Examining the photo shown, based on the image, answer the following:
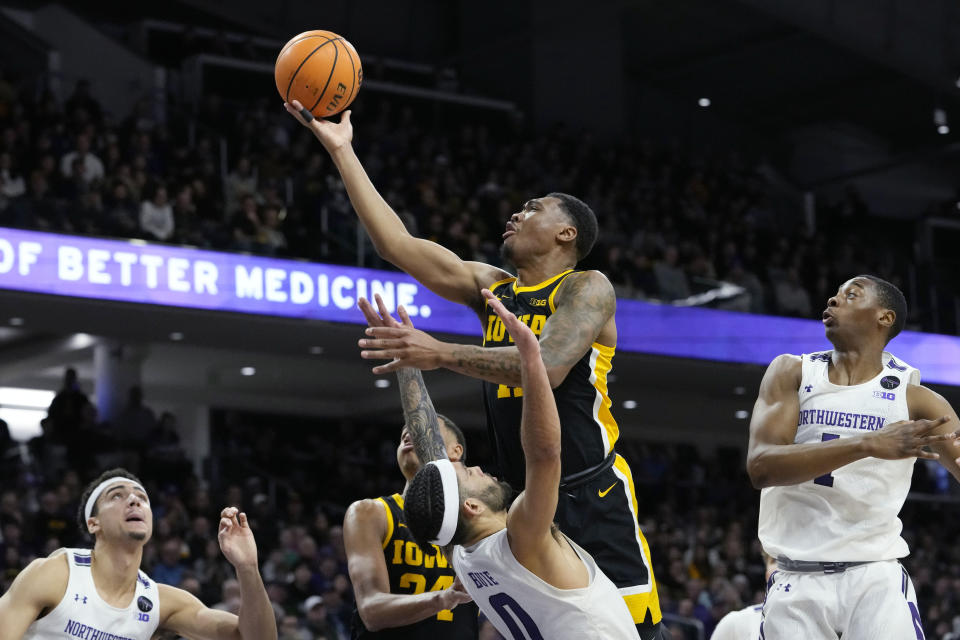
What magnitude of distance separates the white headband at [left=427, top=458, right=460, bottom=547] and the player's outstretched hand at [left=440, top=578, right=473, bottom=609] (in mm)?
481

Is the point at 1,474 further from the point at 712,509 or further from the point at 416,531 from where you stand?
the point at 416,531

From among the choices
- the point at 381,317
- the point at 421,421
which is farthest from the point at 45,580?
the point at 381,317

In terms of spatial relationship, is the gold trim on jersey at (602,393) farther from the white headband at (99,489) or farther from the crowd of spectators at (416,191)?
the crowd of spectators at (416,191)

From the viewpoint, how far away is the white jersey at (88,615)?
554 cm

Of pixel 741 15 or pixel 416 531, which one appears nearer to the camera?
pixel 416 531

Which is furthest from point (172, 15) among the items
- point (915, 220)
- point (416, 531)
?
point (416, 531)

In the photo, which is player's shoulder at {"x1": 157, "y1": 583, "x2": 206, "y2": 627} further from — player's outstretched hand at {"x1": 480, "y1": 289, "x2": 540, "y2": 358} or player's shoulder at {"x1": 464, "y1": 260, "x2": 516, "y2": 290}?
player's outstretched hand at {"x1": 480, "y1": 289, "x2": 540, "y2": 358}

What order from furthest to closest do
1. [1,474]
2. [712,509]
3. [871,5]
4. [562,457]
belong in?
1. [871,5]
2. [712,509]
3. [1,474]
4. [562,457]

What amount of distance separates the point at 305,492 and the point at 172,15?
11288 mm

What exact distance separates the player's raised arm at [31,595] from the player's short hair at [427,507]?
2.15 meters

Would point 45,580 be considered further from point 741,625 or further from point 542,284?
point 741,625

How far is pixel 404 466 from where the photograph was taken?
5754 mm

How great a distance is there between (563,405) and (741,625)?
8.56 ft

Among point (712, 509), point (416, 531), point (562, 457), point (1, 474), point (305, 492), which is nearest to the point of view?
point (416, 531)
